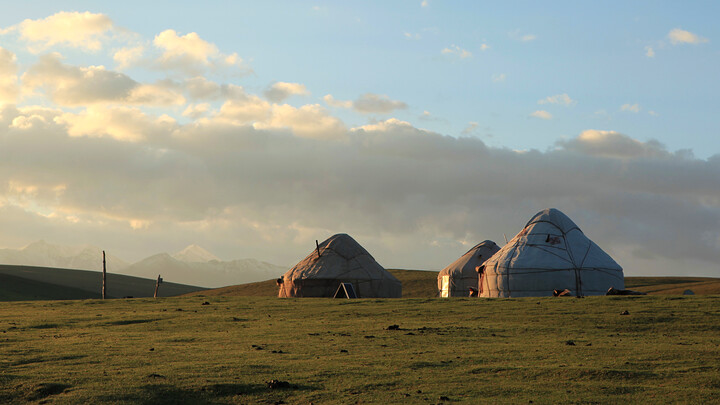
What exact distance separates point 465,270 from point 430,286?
37.6m

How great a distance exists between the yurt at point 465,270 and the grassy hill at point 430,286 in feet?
82.3

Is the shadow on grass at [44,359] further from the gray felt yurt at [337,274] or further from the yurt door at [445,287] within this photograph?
the yurt door at [445,287]

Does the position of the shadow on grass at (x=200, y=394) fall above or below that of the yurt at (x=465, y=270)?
below

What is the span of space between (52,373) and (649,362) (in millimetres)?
13481

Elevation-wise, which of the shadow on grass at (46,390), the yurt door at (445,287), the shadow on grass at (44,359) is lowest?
the shadow on grass at (46,390)

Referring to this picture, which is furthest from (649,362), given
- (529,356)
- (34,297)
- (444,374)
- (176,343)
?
(34,297)

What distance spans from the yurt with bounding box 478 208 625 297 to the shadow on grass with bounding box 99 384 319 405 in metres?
28.6

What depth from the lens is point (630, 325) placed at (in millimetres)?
23609

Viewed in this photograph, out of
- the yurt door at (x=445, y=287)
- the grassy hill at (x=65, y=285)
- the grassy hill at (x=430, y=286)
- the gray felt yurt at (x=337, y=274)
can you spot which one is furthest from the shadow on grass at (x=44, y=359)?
the grassy hill at (x=65, y=285)

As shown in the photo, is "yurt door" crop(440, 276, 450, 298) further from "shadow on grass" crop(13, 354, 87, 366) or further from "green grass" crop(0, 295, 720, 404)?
"shadow on grass" crop(13, 354, 87, 366)

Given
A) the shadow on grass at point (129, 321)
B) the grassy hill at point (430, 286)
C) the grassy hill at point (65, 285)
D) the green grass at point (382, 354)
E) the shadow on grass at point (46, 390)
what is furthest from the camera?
the grassy hill at point (65, 285)

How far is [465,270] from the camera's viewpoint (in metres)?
54.0

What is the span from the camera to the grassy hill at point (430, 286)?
240 feet

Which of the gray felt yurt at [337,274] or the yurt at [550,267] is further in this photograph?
the gray felt yurt at [337,274]
